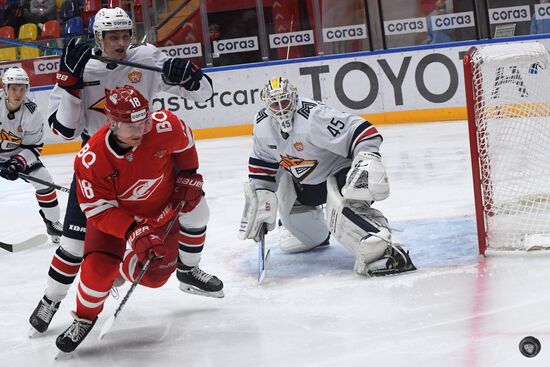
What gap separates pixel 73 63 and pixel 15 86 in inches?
71.4

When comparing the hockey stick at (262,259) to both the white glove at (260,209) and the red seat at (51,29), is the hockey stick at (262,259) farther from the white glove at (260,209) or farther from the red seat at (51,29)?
the red seat at (51,29)

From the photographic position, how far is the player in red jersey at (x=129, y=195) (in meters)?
3.10

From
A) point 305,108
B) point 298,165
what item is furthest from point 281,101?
point 298,165

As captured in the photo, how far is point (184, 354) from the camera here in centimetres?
315

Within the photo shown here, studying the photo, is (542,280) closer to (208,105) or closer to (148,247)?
(148,247)

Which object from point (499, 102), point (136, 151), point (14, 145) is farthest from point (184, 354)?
point (14, 145)

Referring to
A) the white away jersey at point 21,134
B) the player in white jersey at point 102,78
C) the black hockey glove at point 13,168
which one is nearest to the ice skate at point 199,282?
the player in white jersey at point 102,78

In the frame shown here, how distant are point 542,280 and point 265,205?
3.91 ft

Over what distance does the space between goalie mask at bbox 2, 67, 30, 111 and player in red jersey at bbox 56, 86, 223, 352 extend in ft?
7.17

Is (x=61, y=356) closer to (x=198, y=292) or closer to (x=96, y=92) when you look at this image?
(x=198, y=292)

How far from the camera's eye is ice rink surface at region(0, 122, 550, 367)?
298cm

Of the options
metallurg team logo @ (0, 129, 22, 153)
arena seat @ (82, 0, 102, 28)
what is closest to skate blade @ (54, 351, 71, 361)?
metallurg team logo @ (0, 129, 22, 153)

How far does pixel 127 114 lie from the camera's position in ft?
10.0

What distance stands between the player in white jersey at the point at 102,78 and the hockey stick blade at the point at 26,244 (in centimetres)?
122
